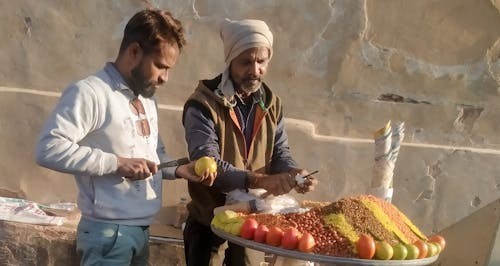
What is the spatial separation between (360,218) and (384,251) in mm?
259

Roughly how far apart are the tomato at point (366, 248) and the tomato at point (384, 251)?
24 mm

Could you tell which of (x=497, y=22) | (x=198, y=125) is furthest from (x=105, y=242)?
(x=497, y=22)

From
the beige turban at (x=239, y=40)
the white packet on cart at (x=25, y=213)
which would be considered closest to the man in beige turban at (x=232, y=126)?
the beige turban at (x=239, y=40)

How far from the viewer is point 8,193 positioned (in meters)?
5.12

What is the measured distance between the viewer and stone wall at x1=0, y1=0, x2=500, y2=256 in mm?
5098

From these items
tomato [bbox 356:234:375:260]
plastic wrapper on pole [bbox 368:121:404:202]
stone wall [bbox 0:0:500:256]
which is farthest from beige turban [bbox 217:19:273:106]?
stone wall [bbox 0:0:500:256]

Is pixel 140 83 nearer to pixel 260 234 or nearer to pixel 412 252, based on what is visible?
pixel 260 234

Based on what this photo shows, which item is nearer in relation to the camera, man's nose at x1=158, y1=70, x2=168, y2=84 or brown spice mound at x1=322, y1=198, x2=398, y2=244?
brown spice mound at x1=322, y1=198, x2=398, y2=244

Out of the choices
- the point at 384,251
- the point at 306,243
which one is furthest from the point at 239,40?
the point at 384,251

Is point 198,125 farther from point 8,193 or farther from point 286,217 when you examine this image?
point 8,193

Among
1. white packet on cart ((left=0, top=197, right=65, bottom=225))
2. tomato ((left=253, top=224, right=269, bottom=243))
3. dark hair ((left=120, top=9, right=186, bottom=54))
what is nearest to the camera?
tomato ((left=253, top=224, right=269, bottom=243))

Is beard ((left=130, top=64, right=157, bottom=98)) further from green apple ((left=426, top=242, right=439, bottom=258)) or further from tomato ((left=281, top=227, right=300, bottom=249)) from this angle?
green apple ((left=426, top=242, right=439, bottom=258))

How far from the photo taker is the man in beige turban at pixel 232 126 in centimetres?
354

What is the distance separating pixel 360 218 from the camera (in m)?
3.19
